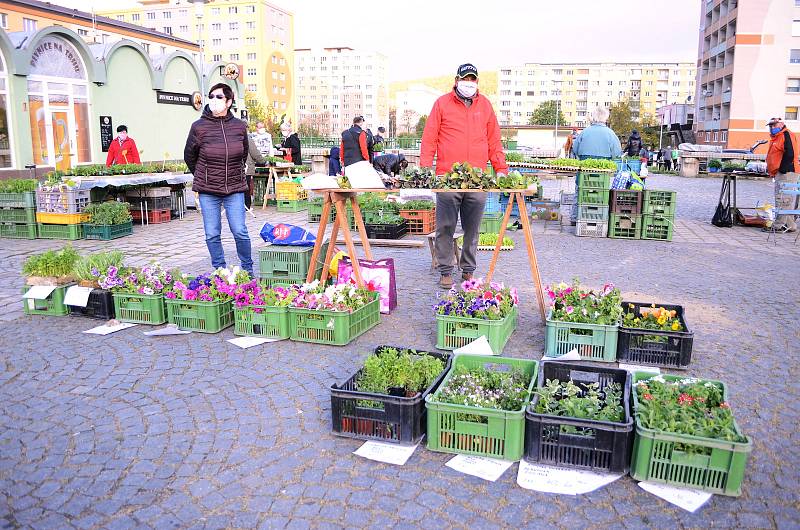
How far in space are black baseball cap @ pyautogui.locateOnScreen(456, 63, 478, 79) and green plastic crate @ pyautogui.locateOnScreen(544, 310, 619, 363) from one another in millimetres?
2909

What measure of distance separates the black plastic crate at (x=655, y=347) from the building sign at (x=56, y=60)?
22.1 meters

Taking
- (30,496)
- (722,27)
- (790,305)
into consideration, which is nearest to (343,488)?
(30,496)

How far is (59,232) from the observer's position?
39.2 feet

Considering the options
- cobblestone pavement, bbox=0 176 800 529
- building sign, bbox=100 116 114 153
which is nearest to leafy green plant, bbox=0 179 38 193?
→ cobblestone pavement, bbox=0 176 800 529

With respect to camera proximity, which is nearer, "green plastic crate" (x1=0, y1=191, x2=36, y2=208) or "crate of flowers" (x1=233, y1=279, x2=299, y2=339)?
"crate of flowers" (x1=233, y1=279, x2=299, y2=339)

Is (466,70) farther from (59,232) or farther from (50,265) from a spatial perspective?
(59,232)

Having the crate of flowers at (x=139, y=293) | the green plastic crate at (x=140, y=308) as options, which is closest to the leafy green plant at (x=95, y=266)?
the crate of flowers at (x=139, y=293)

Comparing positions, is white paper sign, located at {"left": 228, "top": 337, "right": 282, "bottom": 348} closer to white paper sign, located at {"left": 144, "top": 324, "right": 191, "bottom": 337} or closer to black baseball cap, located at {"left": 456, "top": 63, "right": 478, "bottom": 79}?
white paper sign, located at {"left": 144, "top": 324, "right": 191, "bottom": 337}

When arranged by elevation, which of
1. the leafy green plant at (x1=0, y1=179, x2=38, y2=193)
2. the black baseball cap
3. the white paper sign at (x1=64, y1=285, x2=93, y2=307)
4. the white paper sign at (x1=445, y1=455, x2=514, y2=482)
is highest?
the black baseball cap

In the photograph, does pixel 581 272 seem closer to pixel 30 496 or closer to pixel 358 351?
pixel 358 351

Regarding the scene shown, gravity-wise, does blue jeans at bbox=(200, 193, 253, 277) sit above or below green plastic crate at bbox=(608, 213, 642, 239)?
above

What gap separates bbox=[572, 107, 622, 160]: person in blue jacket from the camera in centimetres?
1291

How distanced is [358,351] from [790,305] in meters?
4.83

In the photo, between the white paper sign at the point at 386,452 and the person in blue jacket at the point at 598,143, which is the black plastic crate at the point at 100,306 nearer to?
the white paper sign at the point at 386,452
